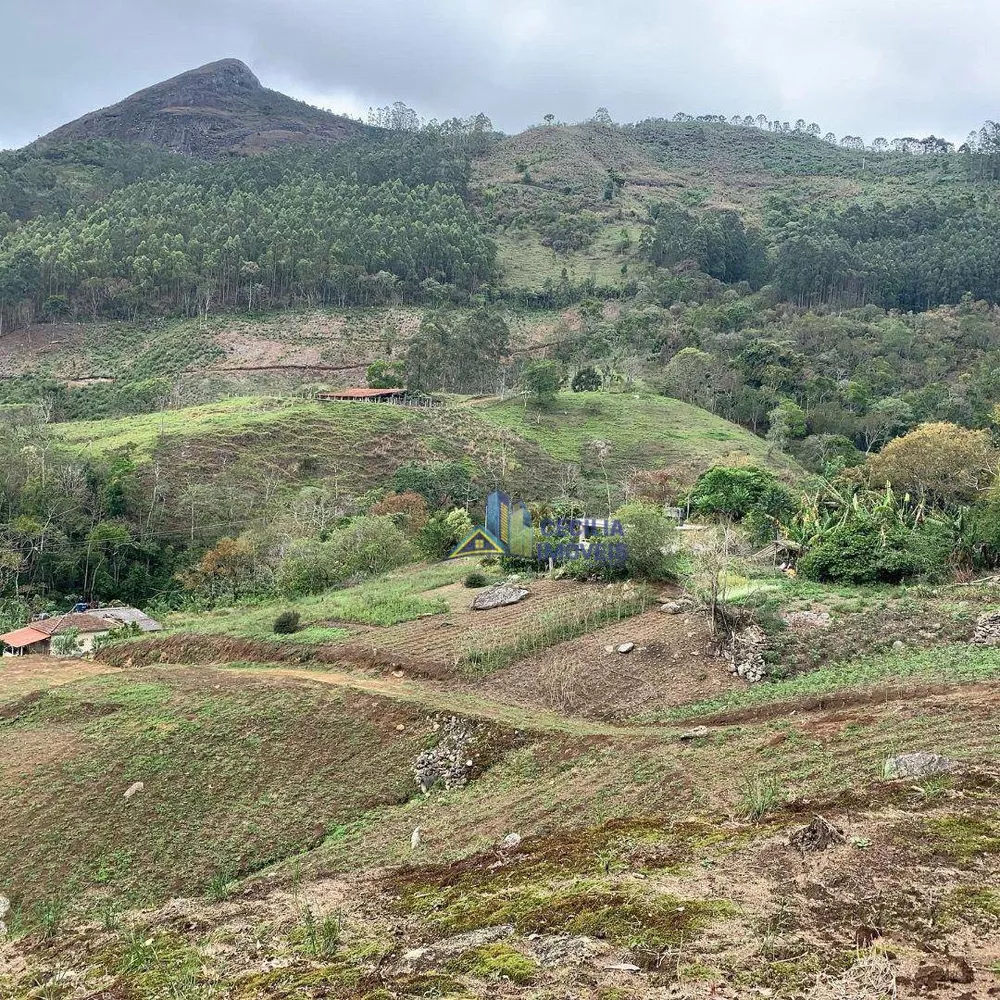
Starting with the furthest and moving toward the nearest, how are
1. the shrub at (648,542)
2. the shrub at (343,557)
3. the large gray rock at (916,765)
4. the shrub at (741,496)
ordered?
the shrub at (741,496) → the shrub at (343,557) → the shrub at (648,542) → the large gray rock at (916,765)

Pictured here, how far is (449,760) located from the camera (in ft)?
44.0

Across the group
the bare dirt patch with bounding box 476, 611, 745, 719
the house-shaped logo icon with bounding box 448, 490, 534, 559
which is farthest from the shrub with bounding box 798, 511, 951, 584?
the house-shaped logo icon with bounding box 448, 490, 534, 559

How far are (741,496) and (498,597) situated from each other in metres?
13.7

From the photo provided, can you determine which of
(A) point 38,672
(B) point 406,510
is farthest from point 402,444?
(A) point 38,672

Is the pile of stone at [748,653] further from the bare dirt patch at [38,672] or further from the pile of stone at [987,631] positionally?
the bare dirt patch at [38,672]

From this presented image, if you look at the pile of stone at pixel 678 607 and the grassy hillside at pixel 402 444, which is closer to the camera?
the pile of stone at pixel 678 607

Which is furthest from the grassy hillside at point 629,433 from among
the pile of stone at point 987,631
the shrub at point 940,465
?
the pile of stone at point 987,631

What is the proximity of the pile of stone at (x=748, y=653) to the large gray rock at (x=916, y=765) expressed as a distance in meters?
6.65

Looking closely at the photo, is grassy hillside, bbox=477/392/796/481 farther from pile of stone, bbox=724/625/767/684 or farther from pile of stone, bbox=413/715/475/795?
pile of stone, bbox=413/715/475/795

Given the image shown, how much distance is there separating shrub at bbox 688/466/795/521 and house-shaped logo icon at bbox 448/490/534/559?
7336 mm

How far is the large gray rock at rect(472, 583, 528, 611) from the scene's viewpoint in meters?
22.2

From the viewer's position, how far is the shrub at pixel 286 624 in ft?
74.0

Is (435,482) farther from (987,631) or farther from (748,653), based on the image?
(987,631)

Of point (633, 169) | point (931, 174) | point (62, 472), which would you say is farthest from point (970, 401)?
point (633, 169)
